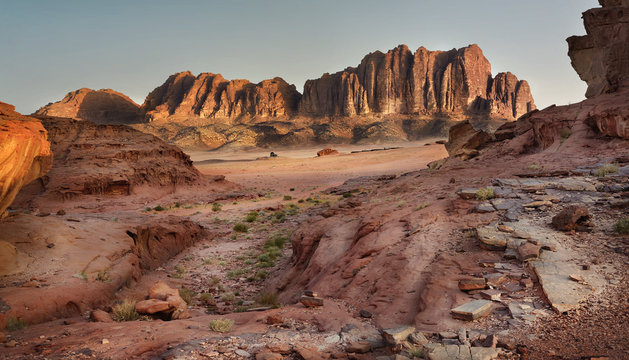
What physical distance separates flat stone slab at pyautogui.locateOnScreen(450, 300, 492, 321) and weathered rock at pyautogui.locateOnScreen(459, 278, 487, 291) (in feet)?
1.30

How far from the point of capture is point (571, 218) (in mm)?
6375

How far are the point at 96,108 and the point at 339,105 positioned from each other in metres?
92.3

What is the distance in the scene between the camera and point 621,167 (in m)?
9.48

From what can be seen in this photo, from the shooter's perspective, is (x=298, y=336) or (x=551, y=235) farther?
(x=551, y=235)

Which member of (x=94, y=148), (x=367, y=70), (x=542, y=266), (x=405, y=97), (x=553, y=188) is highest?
(x=367, y=70)

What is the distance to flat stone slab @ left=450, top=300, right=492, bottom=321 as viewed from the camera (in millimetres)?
4590

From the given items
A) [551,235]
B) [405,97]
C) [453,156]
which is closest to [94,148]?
[453,156]

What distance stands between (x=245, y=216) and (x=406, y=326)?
17215mm

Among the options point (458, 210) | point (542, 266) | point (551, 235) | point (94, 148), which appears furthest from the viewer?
point (94, 148)

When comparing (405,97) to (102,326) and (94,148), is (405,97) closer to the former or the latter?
(94,148)

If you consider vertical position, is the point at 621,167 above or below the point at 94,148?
below

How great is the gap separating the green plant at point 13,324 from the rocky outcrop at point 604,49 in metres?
21.5

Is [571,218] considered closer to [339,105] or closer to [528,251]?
[528,251]

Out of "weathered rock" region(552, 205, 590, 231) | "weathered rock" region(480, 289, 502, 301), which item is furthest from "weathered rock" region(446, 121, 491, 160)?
"weathered rock" region(480, 289, 502, 301)
